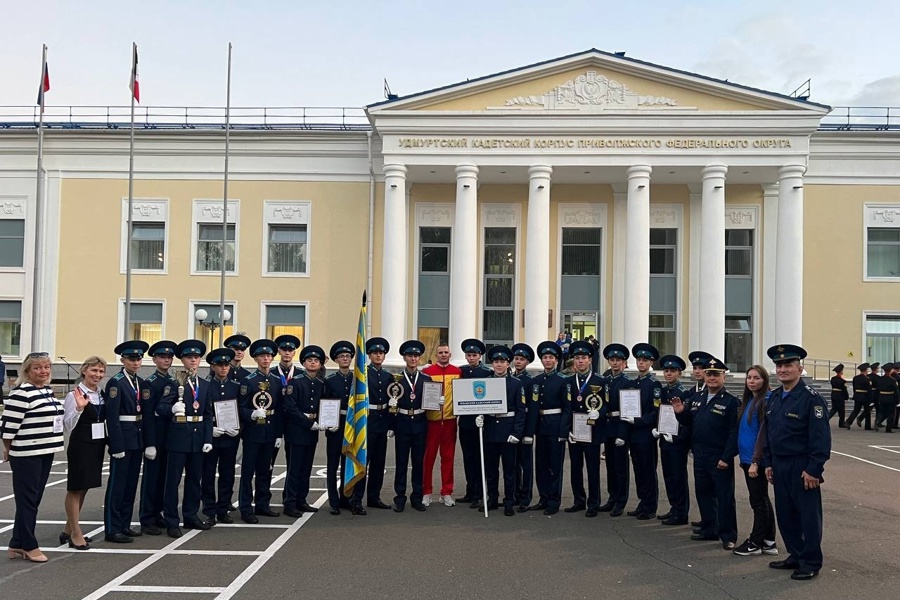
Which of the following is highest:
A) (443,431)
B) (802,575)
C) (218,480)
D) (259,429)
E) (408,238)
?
(408,238)

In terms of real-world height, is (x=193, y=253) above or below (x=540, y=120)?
below

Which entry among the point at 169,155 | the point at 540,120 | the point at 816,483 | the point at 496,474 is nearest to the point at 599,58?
the point at 540,120

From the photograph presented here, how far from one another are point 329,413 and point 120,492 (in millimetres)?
2525

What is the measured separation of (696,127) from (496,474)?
847 inches

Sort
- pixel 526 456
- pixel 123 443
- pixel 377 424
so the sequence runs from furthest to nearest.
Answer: pixel 526 456 < pixel 377 424 < pixel 123 443

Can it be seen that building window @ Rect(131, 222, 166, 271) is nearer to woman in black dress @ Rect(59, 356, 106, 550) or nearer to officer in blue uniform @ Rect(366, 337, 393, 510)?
officer in blue uniform @ Rect(366, 337, 393, 510)

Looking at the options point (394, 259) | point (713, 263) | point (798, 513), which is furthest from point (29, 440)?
point (713, 263)

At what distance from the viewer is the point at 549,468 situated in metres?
9.68

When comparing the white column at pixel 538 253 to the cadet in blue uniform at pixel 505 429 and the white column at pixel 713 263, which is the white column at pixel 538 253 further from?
the cadet in blue uniform at pixel 505 429

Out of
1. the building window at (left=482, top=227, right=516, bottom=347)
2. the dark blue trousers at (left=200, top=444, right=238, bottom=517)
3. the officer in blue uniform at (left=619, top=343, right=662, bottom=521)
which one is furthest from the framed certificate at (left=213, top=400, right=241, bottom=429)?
the building window at (left=482, top=227, right=516, bottom=347)

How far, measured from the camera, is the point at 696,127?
2750 centimetres

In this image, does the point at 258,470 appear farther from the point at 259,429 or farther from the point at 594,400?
the point at 594,400

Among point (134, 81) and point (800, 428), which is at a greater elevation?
point (134, 81)

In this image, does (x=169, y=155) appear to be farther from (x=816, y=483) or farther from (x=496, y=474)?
(x=816, y=483)
